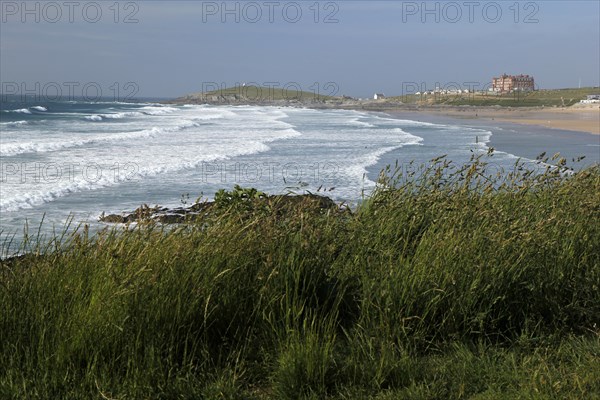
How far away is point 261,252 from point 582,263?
8.01 ft

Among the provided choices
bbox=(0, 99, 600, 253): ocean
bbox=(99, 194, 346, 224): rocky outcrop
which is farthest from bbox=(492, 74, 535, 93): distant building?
bbox=(99, 194, 346, 224): rocky outcrop

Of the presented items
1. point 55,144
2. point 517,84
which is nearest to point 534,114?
point 55,144

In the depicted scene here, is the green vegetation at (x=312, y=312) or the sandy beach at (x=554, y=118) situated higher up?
the sandy beach at (x=554, y=118)

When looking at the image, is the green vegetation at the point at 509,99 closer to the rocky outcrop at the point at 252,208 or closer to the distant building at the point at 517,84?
the distant building at the point at 517,84

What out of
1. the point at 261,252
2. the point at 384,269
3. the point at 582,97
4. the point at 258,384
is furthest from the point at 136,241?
the point at 582,97

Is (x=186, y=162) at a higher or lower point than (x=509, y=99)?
lower

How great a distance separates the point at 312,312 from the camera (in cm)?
468

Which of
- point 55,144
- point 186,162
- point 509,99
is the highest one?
point 509,99

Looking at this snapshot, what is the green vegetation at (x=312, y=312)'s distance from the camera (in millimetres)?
3982

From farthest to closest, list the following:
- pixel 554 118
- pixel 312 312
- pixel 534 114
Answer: pixel 534 114 → pixel 554 118 → pixel 312 312

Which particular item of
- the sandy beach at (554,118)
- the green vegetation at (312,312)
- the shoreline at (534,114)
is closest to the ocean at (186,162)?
the green vegetation at (312,312)

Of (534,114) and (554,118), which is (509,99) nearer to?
(534,114)

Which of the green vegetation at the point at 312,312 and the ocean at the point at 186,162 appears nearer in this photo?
the green vegetation at the point at 312,312

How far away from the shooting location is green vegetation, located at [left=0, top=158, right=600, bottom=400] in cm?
398
